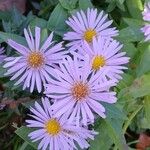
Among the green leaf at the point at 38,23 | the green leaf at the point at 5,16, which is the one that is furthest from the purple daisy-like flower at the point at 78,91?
the green leaf at the point at 5,16

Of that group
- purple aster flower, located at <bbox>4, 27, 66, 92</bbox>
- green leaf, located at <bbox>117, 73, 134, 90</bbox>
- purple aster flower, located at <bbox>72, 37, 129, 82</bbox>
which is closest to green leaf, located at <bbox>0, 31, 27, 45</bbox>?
purple aster flower, located at <bbox>4, 27, 66, 92</bbox>

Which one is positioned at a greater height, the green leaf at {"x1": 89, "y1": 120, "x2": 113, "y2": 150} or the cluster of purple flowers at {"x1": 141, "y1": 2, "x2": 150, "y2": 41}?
the cluster of purple flowers at {"x1": 141, "y1": 2, "x2": 150, "y2": 41}

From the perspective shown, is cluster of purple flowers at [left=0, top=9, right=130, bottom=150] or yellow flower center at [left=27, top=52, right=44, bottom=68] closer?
cluster of purple flowers at [left=0, top=9, right=130, bottom=150]

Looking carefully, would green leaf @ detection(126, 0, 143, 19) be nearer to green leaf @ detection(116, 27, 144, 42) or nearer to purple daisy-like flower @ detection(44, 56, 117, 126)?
green leaf @ detection(116, 27, 144, 42)

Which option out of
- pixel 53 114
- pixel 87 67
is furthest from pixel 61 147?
pixel 87 67

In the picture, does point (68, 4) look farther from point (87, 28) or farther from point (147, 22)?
point (147, 22)

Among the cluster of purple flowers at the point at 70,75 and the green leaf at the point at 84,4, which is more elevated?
the green leaf at the point at 84,4

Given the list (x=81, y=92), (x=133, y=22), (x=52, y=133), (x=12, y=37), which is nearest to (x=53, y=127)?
(x=52, y=133)

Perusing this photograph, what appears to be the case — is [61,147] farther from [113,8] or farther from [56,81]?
[113,8]

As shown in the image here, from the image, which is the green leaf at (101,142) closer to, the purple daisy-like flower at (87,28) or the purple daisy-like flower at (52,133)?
the purple daisy-like flower at (52,133)
